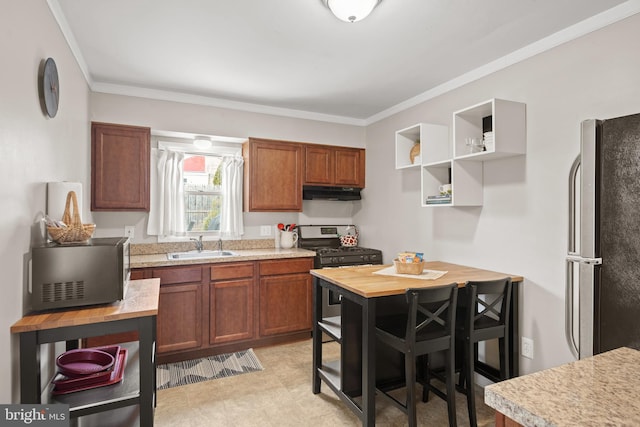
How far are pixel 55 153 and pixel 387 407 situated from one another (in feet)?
8.77

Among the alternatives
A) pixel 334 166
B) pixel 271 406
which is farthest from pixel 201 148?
pixel 271 406

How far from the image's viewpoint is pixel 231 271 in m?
3.32

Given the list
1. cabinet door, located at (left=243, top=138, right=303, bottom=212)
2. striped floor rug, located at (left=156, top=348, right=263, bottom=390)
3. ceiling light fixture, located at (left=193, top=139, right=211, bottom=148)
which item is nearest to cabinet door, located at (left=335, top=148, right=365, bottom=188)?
cabinet door, located at (left=243, top=138, right=303, bottom=212)

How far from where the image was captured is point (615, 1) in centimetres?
194

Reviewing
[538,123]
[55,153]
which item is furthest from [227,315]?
[538,123]

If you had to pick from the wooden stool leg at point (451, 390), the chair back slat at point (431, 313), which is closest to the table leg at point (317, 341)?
the chair back slat at point (431, 313)

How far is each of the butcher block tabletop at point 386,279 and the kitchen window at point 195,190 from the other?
5.66 ft

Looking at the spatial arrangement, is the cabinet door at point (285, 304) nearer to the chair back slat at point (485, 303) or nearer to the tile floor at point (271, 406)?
the tile floor at point (271, 406)

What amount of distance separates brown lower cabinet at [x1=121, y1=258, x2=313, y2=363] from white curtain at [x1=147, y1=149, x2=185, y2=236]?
660mm

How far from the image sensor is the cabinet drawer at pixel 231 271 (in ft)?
10.7

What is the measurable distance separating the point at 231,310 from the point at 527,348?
8.12 feet

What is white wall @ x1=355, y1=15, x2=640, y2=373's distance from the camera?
6.67 feet

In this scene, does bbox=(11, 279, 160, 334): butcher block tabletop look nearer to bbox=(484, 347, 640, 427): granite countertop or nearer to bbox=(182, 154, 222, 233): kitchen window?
bbox=(484, 347, 640, 427): granite countertop

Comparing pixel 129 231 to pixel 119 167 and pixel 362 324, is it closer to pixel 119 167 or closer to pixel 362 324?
pixel 119 167
